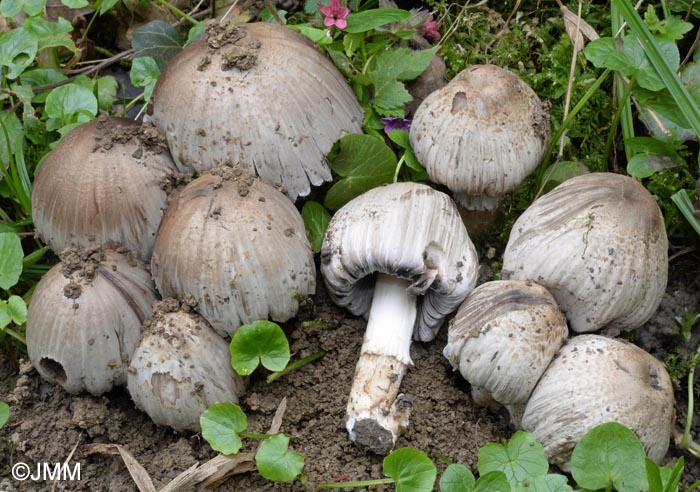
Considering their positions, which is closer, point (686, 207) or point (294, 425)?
point (294, 425)

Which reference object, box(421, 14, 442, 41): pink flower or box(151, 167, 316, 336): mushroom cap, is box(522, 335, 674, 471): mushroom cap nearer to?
box(151, 167, 316, 336): mushroom cap

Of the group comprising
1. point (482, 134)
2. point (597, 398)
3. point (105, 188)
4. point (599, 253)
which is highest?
point (482, 134)

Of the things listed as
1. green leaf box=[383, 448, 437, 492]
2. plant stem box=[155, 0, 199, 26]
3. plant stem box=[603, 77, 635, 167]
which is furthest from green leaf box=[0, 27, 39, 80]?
plant stem box=[603, 77, 635, 167]

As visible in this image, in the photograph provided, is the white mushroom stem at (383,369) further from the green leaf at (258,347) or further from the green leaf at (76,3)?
the green leaf at (76,3)

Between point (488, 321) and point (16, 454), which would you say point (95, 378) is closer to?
point (16, 454)

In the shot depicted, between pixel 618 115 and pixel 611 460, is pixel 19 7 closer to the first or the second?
pixel 618 115

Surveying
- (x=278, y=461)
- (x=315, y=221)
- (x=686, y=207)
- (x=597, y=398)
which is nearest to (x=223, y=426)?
(x=278, y=461)
